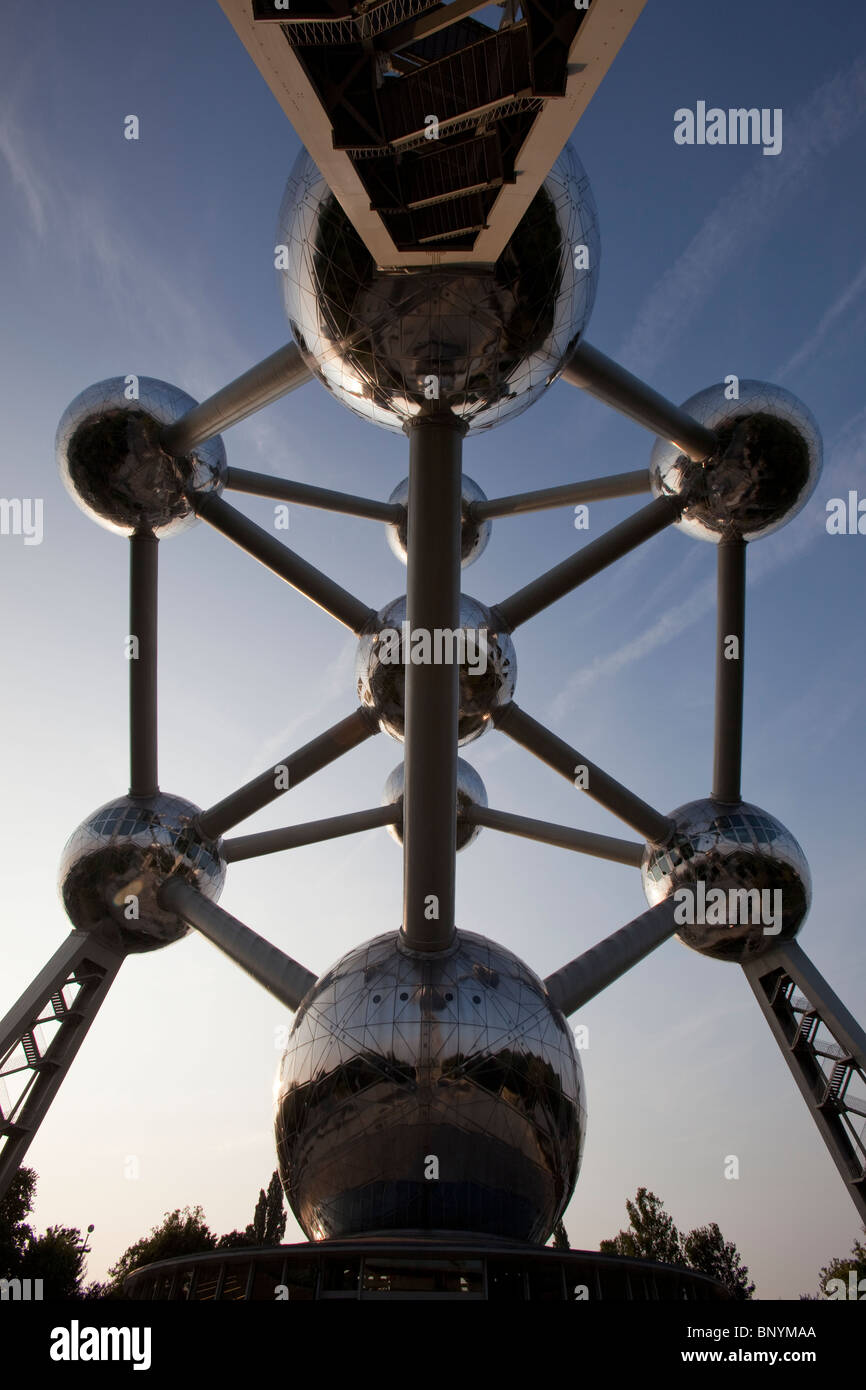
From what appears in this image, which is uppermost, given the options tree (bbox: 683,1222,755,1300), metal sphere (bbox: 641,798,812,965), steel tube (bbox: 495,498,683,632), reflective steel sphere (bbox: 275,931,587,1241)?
steel tube (bbox: 495,498,683,632)

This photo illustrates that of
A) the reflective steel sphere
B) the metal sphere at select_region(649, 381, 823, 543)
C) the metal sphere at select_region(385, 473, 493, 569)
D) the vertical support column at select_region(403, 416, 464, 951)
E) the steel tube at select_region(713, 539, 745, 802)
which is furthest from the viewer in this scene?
the metal sphere at select_region(385, 473, 493, 569)

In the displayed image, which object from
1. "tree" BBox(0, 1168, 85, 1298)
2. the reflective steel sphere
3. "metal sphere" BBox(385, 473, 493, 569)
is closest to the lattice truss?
"metal sphere" BBox(385, 473, 493, 569)

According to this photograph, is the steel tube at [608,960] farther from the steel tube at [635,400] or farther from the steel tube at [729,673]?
the steel tube at [635,400]

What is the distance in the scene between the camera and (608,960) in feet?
39.4

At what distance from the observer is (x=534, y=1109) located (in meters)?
9.20

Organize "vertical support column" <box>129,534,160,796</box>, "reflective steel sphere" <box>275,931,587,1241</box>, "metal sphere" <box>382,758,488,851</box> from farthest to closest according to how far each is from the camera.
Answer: "metal sphere" <box>382,758,488,851</box>
"vertical support column" <box>129,534,160,796</box>
"reflective steel sphere" <box>275,931,587,1241</box>

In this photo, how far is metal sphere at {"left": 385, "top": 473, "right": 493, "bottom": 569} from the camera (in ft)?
57.7

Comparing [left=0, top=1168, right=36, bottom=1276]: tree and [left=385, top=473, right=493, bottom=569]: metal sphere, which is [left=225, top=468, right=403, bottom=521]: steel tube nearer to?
[left=385, top=473, right=493, bottom=569]: metal sphere

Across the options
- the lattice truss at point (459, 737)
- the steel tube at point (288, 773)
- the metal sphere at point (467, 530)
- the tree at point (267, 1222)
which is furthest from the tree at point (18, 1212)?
the metal sphere at point (467, 530)

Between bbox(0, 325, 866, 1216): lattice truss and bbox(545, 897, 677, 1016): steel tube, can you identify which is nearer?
bbox(545, 897, 677, 1016): steel tube

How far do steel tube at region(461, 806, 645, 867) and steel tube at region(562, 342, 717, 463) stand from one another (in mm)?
5720

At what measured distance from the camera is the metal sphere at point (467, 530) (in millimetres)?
17594

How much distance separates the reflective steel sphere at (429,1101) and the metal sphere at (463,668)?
4944 millimetres

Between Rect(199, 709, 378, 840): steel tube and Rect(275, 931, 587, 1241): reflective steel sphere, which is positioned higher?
Rect(199, 709, 378, 840): steel tube
